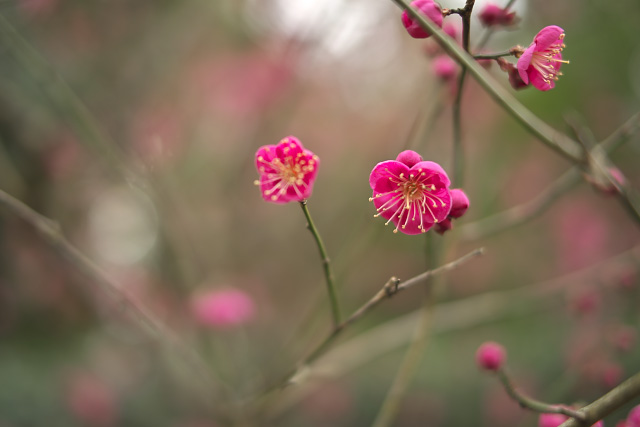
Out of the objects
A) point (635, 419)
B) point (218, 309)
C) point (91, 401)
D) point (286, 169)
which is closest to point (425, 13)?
point (286, 169)

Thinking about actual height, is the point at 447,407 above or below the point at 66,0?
below

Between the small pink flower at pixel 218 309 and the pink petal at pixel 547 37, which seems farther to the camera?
the small pink flower at pixel 218 309

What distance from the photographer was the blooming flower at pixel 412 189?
93cm

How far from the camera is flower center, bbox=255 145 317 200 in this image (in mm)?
978

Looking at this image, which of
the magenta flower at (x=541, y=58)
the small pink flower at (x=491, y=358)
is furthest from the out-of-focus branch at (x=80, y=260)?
the magenta flower at (x=541, y=58)

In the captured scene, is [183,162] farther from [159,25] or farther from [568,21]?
[568,21]

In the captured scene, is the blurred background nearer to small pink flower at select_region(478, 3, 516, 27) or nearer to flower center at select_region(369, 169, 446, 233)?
small pink flower at select_region(478, 3, 516, 27)

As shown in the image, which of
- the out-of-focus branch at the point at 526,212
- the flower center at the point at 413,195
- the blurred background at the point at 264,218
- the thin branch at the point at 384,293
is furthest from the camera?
the blurred background at the point at 264,218

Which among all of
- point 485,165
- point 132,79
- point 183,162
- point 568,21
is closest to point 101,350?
point 183,162

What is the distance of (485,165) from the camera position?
3717 mm

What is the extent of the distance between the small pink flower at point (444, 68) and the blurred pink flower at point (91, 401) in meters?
2.77

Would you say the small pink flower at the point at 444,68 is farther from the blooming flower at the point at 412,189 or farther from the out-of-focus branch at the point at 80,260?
the out-of-focus branch at the point at 80,260

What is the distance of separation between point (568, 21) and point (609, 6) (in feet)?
1.00

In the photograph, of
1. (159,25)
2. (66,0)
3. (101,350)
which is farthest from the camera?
(101,350)
